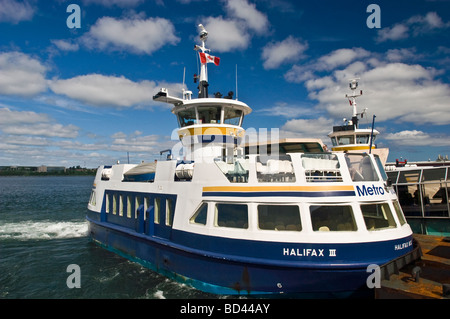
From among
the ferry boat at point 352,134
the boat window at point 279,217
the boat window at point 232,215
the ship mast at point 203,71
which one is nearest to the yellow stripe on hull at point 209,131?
the ship mast at point 203,71

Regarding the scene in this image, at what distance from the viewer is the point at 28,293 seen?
33.5 feet

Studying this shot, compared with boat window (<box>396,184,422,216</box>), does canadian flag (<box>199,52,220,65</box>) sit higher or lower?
higher

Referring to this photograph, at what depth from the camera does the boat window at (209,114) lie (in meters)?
14.0

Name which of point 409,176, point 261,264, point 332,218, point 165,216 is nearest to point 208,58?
point 165,216

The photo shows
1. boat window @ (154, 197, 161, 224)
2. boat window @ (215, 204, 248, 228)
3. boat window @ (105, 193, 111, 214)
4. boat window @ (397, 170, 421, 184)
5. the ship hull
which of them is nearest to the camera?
the ship hull

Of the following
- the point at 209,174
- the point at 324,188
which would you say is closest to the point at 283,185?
the point at 324,188

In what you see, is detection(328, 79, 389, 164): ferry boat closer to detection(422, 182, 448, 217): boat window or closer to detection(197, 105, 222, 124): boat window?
detection(422, 182, 448, 217): boat window

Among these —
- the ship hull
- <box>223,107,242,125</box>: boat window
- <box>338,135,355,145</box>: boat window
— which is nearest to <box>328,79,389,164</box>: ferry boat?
<box>338,135,355,145</box>: boat window

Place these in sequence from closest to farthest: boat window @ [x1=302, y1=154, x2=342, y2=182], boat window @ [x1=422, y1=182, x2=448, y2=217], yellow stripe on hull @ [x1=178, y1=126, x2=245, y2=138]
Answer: boat window @ [x1=302, y1=154, x2=342, y2=182]
yellow stripe on hull @ [x1=178, y1=126, x2=245, y2=138]
boat window @ [x1=422, y1=182, x2=448, y2=217]

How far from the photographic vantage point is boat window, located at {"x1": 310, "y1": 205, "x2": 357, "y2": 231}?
762cm

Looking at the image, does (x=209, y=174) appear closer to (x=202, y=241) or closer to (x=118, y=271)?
(x=202, y=241)

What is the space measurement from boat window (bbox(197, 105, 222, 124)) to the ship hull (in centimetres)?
645

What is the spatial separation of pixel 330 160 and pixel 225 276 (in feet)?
14.8

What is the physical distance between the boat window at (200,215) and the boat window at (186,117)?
245 inches
